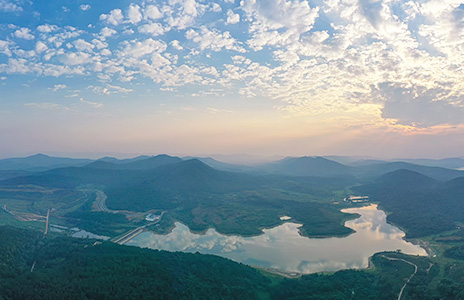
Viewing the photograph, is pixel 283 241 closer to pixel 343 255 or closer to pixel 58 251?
pixel 343 255

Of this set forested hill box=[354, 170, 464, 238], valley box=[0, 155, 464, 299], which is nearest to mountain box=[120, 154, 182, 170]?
valley box=[0, 155, 464, 299]

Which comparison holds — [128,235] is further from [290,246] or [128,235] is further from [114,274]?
[290,246]

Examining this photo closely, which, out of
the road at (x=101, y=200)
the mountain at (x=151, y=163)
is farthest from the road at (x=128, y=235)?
the mountain at (x=151, y=163)

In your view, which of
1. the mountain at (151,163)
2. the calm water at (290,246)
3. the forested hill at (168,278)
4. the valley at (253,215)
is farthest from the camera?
the mountain at (151,163)

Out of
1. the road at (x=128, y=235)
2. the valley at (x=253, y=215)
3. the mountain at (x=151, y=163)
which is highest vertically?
the mountain at (x=151, y=163)

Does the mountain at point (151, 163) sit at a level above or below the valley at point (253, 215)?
above

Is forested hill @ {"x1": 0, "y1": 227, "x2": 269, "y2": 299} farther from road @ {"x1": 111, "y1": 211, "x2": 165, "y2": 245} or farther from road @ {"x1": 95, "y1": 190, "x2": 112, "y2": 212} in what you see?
road @ {"x1": 95, "y1": 190, "x2": 112, "y2": 212}

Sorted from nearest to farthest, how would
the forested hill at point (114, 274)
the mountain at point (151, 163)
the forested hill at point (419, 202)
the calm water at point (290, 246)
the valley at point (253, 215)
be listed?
the forested hill at point (114, 274) → the valley at point (253, 215) → the calm water at point (290, 246) → the forested hill at point (419, 202) → the mountain at point (151, 163)

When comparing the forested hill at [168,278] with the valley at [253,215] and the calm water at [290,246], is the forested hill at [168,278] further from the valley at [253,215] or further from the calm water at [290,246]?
the calm water at [290,246]
